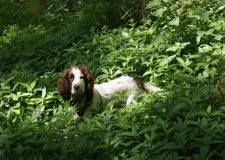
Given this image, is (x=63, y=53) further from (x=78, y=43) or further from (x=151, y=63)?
(x=151, y=63)

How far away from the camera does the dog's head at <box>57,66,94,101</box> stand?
679cm

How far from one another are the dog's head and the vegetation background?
240 mm

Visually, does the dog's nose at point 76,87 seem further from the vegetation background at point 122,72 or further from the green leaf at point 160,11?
the green leaf at point 160,11

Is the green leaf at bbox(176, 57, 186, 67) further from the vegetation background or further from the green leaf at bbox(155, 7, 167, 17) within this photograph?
the green leaf at bbox(155, 7, 167, 17)

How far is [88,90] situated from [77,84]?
0.62 ft

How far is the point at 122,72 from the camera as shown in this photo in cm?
790

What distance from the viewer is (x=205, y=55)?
728 centimetres

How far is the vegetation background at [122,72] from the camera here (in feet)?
17.5

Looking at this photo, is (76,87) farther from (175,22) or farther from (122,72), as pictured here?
(175,22)

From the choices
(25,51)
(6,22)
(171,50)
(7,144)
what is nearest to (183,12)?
(171,50)

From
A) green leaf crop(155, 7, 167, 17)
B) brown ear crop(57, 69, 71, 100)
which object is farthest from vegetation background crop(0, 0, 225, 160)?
brown ear crop(57, 69, 71, 100)

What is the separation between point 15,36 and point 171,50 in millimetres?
4753

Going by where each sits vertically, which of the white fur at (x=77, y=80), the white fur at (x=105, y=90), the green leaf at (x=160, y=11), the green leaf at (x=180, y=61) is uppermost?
the green leaf at (x=160, y=11)

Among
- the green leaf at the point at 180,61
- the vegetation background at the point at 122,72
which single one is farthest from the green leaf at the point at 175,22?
the green leaf at the point at 180,61
